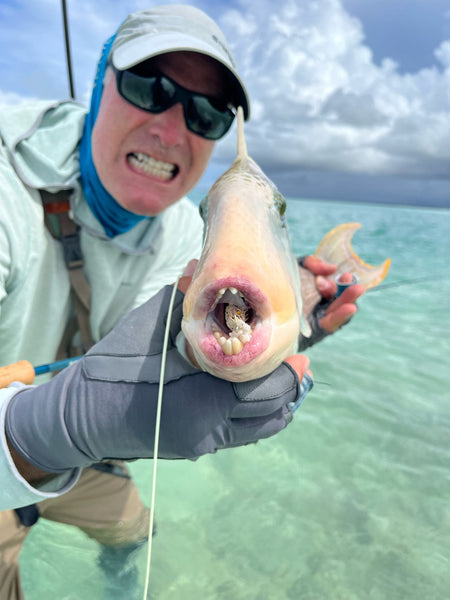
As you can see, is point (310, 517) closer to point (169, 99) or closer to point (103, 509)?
point (103, 509)

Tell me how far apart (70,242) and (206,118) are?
752 millimetres

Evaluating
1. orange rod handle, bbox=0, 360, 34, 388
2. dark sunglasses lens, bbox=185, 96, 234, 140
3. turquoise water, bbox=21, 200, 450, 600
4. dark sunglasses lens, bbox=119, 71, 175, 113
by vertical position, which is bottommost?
turquoise water, bbox=21, 200, 450, 600

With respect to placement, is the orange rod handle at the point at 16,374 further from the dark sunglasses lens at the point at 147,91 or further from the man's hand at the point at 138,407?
the dark sunglasses lens at the point at 147,91

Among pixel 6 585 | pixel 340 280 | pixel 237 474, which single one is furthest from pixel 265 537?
pixel 340 280

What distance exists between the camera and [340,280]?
6.39 ft

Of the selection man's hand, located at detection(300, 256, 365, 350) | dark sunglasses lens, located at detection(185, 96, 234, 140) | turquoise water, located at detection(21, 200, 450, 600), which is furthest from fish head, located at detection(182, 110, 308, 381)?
turquoise water, located at detection(21, 200, 450, 600)

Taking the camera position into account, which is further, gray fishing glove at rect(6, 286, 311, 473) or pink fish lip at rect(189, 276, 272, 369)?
gray fishing glove at rect(6, 286, 311, 473)

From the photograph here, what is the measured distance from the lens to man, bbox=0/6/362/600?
3.71 ft

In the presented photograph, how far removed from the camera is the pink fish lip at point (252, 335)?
2.51ft

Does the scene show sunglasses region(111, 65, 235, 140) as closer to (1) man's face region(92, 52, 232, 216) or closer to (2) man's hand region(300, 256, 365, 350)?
(1) man's face region(92, 52, 232, 216)

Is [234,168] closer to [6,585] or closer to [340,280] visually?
[340,280]

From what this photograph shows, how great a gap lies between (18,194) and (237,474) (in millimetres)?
2023

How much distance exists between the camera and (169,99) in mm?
1751

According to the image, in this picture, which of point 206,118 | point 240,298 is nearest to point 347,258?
point 206,118
